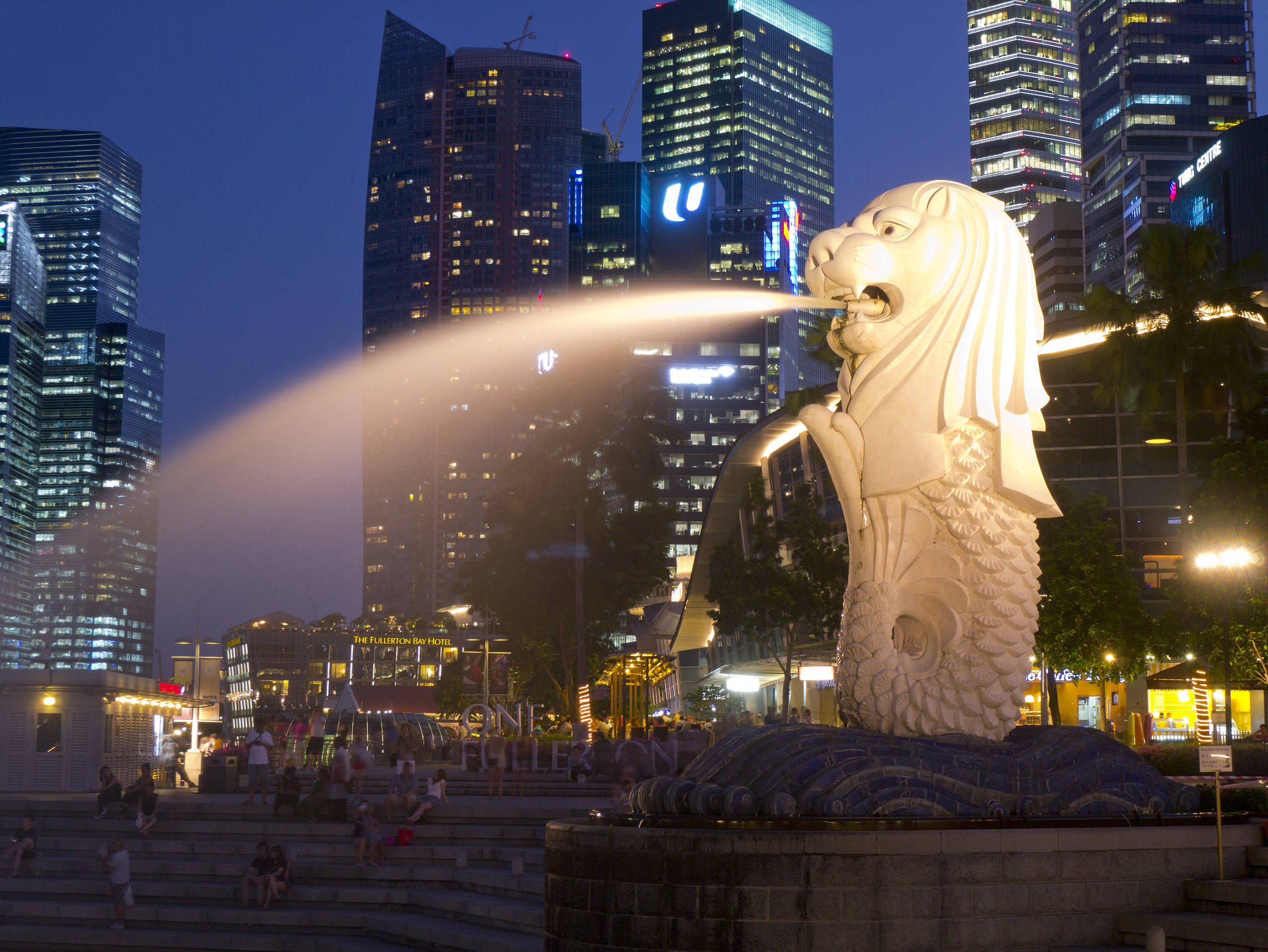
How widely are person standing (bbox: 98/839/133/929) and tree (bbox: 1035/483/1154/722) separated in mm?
24626

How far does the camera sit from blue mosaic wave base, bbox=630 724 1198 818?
10203 mm

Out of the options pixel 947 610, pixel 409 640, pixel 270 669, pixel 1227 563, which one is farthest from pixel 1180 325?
pixel 270 669

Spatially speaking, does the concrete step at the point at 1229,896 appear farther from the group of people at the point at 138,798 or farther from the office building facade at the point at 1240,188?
the office building facade at the point at 1240,188

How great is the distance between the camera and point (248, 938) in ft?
52.2

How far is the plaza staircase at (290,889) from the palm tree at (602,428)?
24.7m

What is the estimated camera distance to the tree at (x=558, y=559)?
48.3 meters

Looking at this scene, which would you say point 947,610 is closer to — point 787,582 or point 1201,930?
point 1201,930

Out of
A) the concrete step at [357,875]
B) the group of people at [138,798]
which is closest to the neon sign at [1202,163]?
the group of people at [138,798]

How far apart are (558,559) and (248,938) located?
34107 millimetres

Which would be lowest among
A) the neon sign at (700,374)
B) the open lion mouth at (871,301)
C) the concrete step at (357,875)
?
the concrete step at (357,875)

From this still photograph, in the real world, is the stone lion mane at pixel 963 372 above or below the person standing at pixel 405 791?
above

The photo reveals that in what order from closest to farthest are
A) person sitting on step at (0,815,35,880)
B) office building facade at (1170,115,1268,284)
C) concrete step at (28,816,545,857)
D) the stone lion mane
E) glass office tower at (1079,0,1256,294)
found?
the stone lion mane < person sitting on step at (0,815,35,880) < concrete step at (28,816,545,857) < office building facade at (1170,115,1268,284) < glass office tower at (1079,0,1256,294)

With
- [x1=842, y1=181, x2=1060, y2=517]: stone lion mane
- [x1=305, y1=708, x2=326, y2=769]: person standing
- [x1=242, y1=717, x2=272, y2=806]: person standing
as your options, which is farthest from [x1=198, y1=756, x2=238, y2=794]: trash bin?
[x1=842, y1=181, x2=1060, y2=517]: stone lion mane

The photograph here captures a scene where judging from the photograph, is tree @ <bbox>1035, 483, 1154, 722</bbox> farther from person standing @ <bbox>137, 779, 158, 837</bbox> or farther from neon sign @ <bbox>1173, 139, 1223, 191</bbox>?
neon sign @ <bbox>1173, 139, 1223, 191</bbox>
